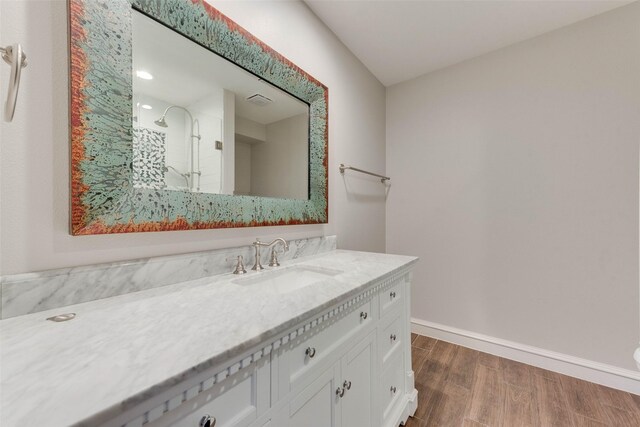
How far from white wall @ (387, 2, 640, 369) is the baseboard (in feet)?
0.16

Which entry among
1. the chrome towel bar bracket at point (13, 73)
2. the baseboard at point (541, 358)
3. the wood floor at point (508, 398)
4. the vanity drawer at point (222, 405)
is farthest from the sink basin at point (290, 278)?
the baseboard at point (541, 358)

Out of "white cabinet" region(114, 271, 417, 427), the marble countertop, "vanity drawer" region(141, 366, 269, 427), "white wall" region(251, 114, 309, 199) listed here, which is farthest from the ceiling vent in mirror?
"vanity drawer" region(141, 366, 269, 427)

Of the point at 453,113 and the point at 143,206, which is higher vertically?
the point at 453,113

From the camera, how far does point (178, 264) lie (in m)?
0.96

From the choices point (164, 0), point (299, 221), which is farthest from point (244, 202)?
point (164, 0)

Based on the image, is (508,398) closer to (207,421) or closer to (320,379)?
(320,379)

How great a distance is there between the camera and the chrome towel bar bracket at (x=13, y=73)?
55 centimetres

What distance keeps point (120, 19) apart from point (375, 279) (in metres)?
1.26

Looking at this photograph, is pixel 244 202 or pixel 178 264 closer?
pixel 178 264

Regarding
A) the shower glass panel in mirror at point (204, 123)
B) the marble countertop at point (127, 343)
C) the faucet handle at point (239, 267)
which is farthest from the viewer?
the faucet handle at point (239, 267)

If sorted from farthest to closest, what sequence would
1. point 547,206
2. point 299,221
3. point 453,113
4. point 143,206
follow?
1. point 453,113
2. point 547,206
3. point 299,221
4. point 143,206

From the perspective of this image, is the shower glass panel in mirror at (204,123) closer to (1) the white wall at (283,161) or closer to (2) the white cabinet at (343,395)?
(1) the white wall at (283,161)

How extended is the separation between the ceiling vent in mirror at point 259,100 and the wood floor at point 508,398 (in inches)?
73.5

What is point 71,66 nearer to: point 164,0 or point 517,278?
point 164,0
